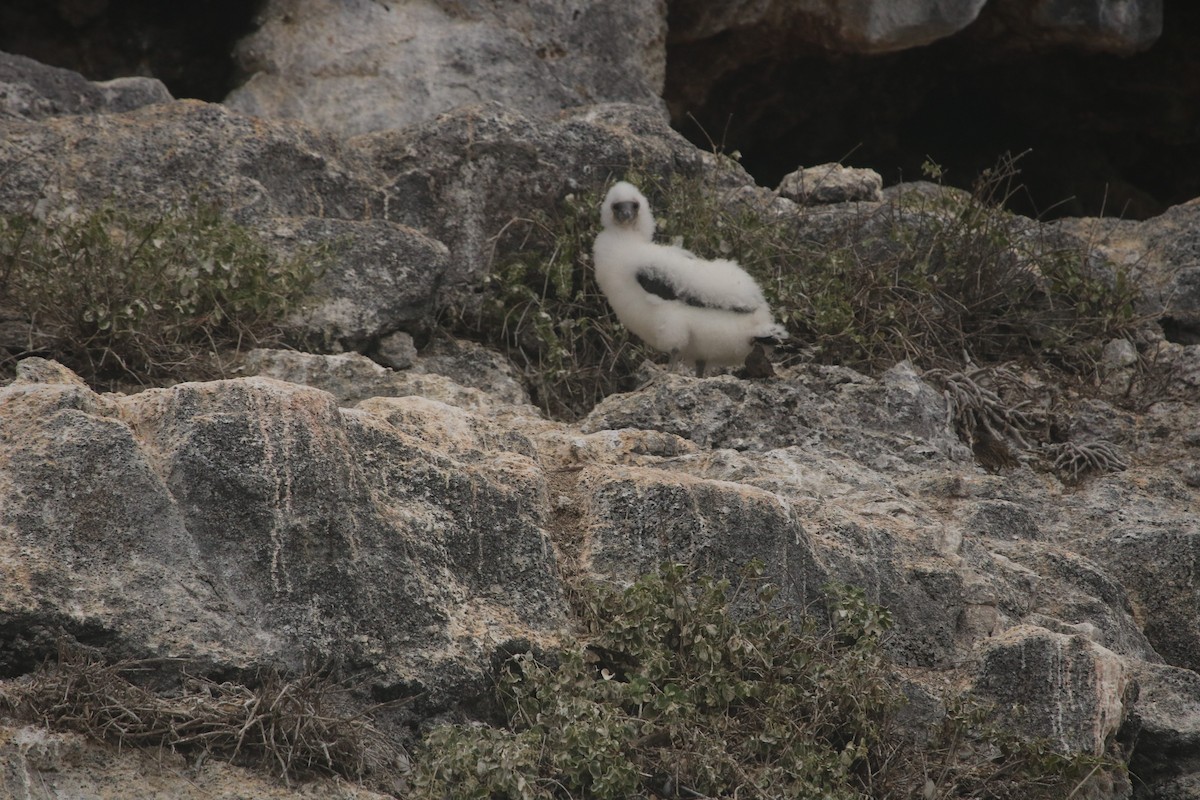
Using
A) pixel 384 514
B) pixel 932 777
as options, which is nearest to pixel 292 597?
pixel 384 514

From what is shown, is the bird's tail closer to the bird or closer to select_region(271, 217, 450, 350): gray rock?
the bird

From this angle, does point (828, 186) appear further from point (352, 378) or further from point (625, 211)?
point (352, 378)

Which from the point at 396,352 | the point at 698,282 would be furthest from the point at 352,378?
the point at 698,282

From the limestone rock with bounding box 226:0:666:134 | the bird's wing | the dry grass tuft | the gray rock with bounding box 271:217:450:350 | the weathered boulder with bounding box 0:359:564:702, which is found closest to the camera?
the dry grass tuft

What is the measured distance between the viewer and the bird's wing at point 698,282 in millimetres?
6820

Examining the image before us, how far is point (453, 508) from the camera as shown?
4375 millimetres

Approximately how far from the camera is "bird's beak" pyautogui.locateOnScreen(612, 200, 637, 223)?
7.24m

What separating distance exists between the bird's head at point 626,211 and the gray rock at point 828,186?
1.39m

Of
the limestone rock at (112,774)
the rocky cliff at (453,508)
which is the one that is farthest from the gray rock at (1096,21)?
the limestone rock at (112,774)

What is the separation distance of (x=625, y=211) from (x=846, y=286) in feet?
3.65

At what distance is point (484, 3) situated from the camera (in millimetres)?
9633

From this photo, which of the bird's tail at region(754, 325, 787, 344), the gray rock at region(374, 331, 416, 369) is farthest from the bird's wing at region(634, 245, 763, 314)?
the gray rock at region(374, 331, 416, 369)

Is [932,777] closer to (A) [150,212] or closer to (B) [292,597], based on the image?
(B) [292,597]

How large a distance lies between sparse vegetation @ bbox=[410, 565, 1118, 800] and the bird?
2.39 m
